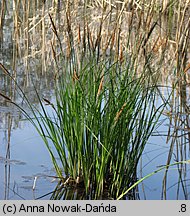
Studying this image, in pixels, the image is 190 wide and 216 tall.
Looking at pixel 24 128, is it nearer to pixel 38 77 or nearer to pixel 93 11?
pixel 38 77

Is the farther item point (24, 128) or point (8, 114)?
point (8, 114)

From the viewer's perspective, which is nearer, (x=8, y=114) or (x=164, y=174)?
(x=164, y=174)

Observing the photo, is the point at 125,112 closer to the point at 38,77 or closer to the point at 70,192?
the point at 70,192

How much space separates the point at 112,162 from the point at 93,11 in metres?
5.18

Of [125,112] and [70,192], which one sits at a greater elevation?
[125,112]

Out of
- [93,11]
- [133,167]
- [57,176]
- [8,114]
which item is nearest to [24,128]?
[8,114]

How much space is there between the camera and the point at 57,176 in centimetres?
318

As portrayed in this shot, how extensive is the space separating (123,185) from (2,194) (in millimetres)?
605

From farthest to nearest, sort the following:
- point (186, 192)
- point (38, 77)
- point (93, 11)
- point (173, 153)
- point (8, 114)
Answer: point (93, 11) → point (38, 77) → point (8, 114) → point (173, 153) → point (186, 192)

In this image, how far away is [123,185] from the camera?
117 inches

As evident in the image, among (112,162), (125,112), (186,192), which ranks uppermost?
(125,112)

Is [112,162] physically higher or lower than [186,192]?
higher
